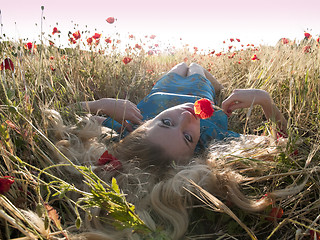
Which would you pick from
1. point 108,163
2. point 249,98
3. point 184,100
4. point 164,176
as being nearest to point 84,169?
point 108,163

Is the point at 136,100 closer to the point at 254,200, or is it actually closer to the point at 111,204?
the point at 254,200

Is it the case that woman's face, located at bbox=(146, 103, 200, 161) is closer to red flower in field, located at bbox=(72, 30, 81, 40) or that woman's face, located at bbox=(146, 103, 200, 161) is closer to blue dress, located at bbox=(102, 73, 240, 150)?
blue dress, located at bbox=(102, 73, 240, 150)

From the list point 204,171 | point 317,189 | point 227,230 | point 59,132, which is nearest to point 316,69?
point 317,189

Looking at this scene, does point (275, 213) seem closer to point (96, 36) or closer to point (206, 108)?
→ point (206, 108)

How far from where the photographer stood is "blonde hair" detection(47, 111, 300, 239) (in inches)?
47.3

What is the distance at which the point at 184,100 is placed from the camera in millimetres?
2793

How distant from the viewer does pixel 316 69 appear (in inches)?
83.4

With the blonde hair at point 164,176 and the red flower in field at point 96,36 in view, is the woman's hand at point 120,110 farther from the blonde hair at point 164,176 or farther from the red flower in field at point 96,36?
the red flower in field at point 96,36

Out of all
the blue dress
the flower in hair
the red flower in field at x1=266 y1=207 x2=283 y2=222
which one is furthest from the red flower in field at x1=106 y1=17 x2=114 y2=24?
the red flower in field at x1=266 y1=207 x2=283 y2=222

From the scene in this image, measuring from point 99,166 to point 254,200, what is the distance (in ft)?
2.67

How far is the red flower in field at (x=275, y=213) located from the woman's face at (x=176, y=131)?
0.76 meters

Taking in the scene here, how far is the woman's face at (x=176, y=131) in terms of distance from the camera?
5.90 ft

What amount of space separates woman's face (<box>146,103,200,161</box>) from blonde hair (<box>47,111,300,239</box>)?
66 millimetres

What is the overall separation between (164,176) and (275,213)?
65 centimetres
